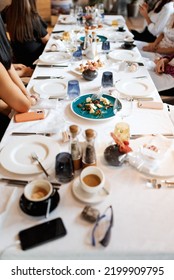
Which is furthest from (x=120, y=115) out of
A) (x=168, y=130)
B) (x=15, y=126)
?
(x=15, y=126)

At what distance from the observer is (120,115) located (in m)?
1.31

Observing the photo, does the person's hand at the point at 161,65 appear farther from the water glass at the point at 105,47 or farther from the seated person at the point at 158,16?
the seated person at the point at 158,16

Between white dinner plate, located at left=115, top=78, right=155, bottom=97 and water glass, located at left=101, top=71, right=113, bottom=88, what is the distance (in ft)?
0.14

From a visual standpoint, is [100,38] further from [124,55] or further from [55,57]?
[55,57]

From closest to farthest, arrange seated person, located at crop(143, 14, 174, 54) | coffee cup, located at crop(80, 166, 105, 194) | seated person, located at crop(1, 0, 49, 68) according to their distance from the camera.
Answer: coffee cup, located at crop(80, 166, 105, 194) → seated person, located at crop(1, 0, 49, 68) → seated person, located at crop(143, 14, 174, 54)

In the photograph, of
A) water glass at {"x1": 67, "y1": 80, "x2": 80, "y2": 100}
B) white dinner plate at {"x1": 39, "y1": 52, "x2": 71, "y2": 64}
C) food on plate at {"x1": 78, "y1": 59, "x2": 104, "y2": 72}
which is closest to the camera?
water glass at {"x1": 67, "y1": 80, "x2": 80, "y2": 100}

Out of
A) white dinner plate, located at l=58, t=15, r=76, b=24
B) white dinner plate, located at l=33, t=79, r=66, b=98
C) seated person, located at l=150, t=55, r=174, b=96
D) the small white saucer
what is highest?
white dinner plate, located at l=58, t=15, r=76, b=24

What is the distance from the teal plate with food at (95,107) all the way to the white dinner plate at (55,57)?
0.63m

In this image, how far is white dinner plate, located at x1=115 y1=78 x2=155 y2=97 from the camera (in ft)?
4.91

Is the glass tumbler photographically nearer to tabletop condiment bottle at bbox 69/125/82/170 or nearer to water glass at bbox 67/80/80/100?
tabletop condiment bottle at bbox 69/125/82/170

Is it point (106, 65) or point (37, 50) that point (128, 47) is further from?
point (37, 50)

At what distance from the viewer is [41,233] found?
0.75 metres

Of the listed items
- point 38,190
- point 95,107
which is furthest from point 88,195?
point 95,107

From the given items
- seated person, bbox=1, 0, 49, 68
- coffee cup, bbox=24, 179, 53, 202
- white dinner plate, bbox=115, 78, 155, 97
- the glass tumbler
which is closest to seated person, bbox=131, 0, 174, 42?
seated person, bbox=1, 0, 49, 68
